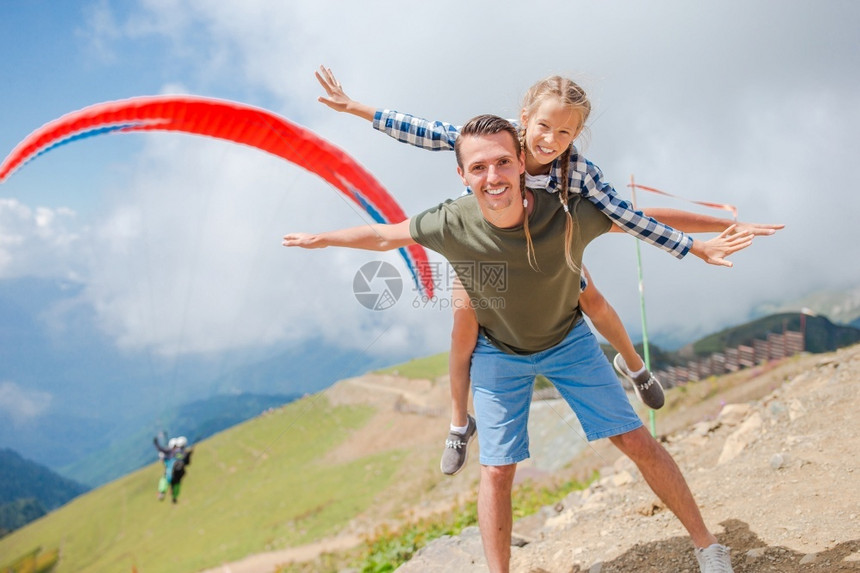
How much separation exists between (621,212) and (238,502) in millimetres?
22451

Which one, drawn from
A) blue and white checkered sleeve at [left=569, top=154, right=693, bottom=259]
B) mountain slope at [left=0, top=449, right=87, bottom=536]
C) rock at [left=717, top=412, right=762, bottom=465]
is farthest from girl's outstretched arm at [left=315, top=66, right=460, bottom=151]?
mountain slope at [left=0, top=449, right=87, bottom=536]

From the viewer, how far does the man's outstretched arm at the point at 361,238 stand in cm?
248

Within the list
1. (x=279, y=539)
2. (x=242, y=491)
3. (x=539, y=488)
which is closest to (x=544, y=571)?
(x=539, y=488)

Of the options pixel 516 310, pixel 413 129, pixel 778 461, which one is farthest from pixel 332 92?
pixel 778 461

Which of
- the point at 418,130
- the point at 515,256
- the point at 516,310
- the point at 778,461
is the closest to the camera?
the point at 515,256

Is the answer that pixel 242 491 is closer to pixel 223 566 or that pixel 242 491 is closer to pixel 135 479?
pixel 223 566

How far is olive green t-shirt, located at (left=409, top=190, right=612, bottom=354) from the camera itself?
2.39 meters

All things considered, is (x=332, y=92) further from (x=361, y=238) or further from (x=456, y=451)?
(x=456, y=451)

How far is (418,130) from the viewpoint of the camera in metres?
2.75

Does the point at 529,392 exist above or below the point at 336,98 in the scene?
below

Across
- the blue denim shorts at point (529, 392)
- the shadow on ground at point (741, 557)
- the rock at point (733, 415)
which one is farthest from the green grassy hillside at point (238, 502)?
the blue denim shorts at point (529, 392)

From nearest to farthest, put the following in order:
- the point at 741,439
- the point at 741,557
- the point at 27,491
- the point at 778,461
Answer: the point at 741,557, the point at 778,461, the point at 741,439, the point at 27,491

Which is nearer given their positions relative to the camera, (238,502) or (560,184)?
(560,184)

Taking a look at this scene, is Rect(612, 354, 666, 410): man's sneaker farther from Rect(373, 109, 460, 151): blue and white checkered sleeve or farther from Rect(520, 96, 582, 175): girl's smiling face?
Rect(373, 109, 460, 151): blue and white checkered sleeve
